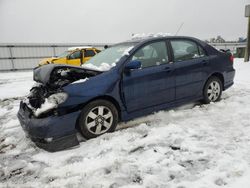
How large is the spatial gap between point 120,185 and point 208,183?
907 mm

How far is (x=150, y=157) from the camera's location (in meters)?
3.13

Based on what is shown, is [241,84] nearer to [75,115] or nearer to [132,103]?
[132,103]

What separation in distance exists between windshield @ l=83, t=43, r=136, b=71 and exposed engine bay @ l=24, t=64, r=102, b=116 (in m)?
0.31

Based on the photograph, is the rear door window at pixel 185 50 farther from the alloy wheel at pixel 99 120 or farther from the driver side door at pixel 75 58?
the driver side door at pixel 75 58

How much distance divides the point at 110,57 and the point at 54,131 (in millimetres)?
1819

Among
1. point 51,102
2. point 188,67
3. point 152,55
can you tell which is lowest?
point 51,102

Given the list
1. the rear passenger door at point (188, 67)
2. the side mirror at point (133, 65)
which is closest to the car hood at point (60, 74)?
the side mirror at point (133, 65)

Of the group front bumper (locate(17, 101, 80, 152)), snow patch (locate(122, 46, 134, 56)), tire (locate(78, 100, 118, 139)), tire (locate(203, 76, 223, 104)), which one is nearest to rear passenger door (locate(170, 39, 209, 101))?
tire (locate(203, 76, 223, 104))

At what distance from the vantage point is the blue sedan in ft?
11.6

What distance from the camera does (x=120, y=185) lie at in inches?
102

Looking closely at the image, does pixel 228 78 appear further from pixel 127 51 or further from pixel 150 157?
pixel 150 157

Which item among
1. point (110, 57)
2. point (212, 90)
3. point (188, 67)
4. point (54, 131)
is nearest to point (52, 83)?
point (54, 131)

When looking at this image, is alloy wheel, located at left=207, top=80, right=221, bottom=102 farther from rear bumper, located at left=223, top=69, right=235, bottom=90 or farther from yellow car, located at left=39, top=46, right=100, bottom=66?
yellow car, located at left=39, top=46, right=100, bottom=66

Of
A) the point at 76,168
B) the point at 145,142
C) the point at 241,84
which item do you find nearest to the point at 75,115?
the point at 76,168
